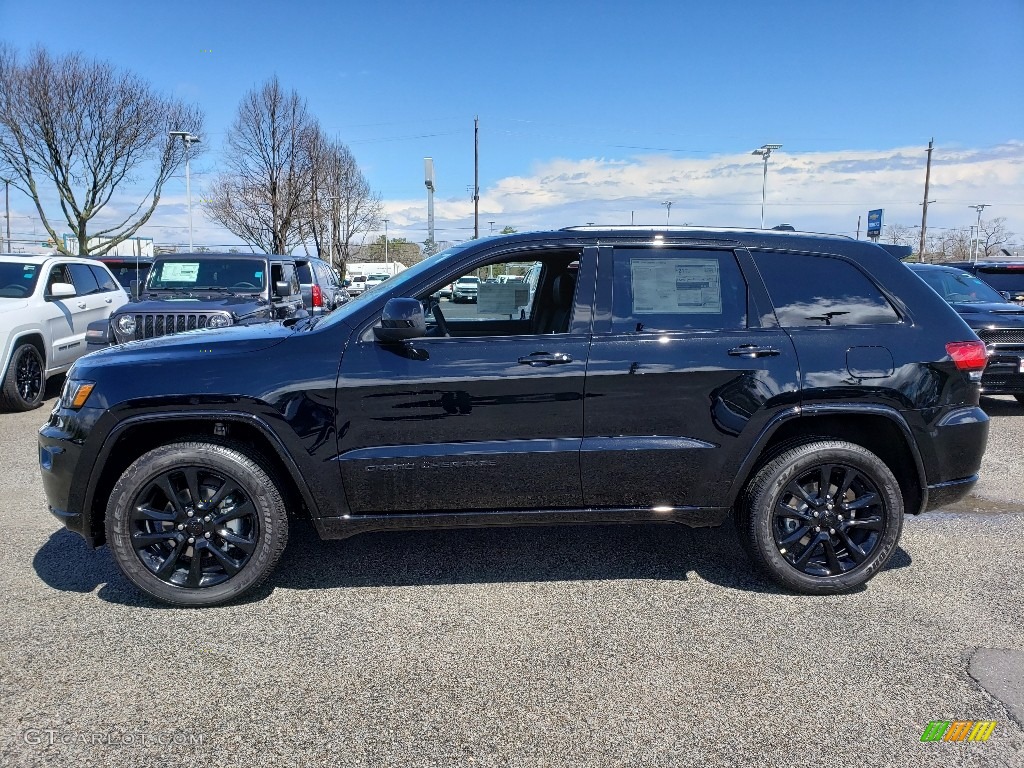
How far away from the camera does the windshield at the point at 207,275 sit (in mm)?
9703

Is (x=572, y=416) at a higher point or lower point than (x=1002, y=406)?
higher

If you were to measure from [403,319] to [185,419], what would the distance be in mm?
1167

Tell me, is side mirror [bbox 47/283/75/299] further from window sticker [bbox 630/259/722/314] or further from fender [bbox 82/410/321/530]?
window sticker [bbox 630/259/722/314]

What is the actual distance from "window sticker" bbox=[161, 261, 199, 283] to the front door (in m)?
7.44

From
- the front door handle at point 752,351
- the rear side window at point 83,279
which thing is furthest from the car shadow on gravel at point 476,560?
the rear side window at point 83,279

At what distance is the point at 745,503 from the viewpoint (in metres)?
3.68

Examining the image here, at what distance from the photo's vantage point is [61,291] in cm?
857

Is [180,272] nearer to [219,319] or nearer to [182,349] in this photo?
[219,319]

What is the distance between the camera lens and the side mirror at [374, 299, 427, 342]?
10.8 feet

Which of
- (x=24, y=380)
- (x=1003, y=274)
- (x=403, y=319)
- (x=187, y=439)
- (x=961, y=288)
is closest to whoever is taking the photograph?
(x=403, y=319)

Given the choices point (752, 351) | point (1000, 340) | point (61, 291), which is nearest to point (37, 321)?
point (61, 291)

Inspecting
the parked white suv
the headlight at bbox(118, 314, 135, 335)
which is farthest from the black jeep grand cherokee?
the parked white suv

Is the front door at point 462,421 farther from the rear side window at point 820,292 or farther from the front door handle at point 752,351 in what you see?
the rear side window at point 820,292

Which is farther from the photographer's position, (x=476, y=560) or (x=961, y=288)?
(x=961, y=288)
